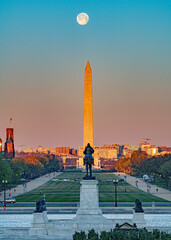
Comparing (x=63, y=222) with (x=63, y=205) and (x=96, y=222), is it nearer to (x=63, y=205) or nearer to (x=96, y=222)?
(x=96, y=222)

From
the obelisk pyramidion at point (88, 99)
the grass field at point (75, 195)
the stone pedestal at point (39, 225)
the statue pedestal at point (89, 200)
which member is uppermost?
the obelisk pyramidion at point (88, 99)

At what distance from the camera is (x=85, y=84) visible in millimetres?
144000

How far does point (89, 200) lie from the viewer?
33.2m

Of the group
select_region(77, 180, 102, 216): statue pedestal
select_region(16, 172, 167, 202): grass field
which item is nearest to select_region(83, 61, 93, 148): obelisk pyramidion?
select_region(16, 172, 167, 202): grass field

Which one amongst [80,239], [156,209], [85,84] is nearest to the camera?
[80,239]

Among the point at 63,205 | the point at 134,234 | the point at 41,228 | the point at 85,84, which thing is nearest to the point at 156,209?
the point at 63,205

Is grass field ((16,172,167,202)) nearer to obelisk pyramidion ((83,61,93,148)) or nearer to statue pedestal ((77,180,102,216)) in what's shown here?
statue pedestal ((77,180,102,216))

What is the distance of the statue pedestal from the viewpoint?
32844 millimetres

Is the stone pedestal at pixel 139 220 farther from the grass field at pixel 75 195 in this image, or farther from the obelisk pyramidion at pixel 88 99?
the obelisk pyramidion at pixel 88 99

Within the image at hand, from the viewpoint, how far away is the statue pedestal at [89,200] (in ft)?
108

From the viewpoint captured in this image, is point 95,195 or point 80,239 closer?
point 80,239

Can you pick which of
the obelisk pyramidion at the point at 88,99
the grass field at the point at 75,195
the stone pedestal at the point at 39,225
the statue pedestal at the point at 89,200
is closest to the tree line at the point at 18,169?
the grass field at the point at 75,195

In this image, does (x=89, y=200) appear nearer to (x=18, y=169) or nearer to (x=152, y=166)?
(x=18, y=169)

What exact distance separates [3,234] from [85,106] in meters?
115
